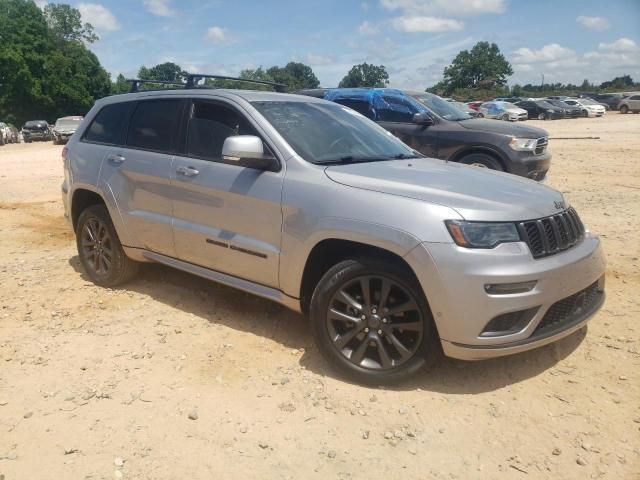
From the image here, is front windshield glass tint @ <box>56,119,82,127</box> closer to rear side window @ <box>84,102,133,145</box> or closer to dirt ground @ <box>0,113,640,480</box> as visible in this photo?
rear side window @ <box>84,102,133,145</box>

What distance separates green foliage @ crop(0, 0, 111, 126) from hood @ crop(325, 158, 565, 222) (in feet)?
210

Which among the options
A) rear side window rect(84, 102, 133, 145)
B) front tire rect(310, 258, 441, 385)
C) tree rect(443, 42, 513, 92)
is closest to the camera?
front tire rect(310, 258, 441, 385)

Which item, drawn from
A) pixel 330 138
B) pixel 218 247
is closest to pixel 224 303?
pixel 218 247

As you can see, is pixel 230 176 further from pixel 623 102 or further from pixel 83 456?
pixel 623 102

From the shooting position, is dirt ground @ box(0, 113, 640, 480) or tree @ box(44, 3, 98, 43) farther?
tree @ box(44, 3, 98, 43)

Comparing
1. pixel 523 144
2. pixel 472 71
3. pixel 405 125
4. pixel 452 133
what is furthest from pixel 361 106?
pixel 472 71

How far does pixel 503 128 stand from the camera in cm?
846

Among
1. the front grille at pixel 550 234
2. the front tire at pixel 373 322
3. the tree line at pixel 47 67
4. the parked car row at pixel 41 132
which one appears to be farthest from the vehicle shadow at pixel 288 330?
the tree line at pixel 47 67

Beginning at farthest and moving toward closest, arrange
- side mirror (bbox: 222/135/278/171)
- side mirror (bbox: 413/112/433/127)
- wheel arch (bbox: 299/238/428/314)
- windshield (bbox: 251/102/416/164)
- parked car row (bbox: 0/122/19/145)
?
parked car row (bbox: 0/122/19/145) → side mirror (bbox: 413/112/433/127) → windshield (bbox: 251/102/416/164) → side mirror (bbox: 222/135/278/171) → wheel arch (bbox: 299/238/428/314)

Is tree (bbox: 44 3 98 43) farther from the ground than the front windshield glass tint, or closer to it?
farther from the ground

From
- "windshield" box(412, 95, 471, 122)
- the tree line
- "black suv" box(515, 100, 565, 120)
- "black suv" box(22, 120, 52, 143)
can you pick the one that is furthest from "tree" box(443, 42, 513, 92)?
"windshield" box(412, 95, 471, 122)

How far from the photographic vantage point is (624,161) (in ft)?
43.3

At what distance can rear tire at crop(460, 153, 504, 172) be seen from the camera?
8258mm

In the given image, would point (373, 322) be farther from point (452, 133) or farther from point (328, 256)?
point (452, 133)
